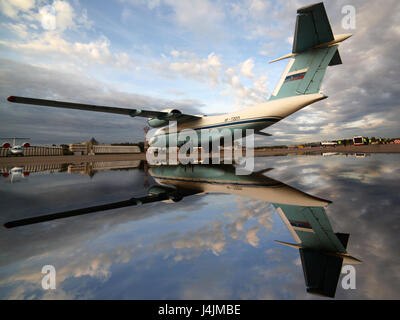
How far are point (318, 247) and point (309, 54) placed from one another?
10.1m

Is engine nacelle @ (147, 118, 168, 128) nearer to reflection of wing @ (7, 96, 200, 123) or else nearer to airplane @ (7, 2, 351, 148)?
reflection of wing @ (7, 96, 200, 123)

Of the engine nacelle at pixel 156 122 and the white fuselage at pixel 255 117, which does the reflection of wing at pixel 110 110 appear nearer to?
the engine nacelle at pixel 156 122

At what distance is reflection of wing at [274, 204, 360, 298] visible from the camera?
1379mm

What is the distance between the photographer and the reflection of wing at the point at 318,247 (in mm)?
1379

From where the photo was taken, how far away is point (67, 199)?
14.1 feet

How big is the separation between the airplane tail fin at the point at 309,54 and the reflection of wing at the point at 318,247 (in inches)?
310

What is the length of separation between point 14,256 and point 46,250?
0.25 metres

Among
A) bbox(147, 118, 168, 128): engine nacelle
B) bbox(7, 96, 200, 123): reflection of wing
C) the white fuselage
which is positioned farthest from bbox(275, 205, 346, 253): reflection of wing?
bbox(147, 118, 168, 128): engine nacelle

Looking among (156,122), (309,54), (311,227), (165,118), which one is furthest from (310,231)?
(156,122)

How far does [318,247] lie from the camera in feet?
6.15

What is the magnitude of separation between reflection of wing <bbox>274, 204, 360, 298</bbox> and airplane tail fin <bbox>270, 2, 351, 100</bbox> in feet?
25.8

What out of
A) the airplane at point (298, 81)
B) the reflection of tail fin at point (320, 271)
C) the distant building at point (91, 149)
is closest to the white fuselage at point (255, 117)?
the airplane at point (298, 81)

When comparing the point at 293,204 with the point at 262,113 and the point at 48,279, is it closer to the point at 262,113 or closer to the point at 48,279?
the point at 48,279
